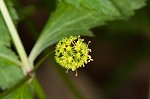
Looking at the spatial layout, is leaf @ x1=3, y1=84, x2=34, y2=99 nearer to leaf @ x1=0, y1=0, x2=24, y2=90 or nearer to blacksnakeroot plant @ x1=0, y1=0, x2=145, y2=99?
blacksnakeroot plant @ x1=0, y1=0, x2=145, y2=99

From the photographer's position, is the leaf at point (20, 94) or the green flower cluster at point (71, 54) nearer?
the green flower cluster at point (71, 54)

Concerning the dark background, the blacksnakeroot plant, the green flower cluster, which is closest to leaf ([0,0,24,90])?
the blacksnakeroot plant

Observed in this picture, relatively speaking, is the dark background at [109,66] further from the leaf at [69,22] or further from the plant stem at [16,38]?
the plant stem at [16,38]

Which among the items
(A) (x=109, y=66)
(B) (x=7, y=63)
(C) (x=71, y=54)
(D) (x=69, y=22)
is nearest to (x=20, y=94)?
(B) (x=7, y=63)

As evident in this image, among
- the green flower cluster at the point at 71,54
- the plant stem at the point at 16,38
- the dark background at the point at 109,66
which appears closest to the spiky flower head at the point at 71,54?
the green flower cluster at the point at 71,54

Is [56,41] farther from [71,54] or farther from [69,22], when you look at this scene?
[71,54]
